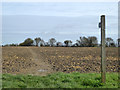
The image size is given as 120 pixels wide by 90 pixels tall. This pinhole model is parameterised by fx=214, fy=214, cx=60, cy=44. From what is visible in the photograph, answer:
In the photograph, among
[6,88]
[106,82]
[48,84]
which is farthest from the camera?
[106,82]

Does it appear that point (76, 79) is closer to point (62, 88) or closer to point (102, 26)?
point (62, 88)

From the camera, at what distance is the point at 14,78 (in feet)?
27.2

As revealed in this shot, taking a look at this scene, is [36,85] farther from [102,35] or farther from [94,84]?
[102,35]

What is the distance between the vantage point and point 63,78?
826 cm

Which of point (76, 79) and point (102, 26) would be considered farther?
point (76, 79)

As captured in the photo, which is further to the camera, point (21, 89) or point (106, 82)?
point (106, 82)

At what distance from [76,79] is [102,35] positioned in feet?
6.44

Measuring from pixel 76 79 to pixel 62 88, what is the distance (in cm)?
154

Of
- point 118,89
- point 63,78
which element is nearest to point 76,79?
point 63,78

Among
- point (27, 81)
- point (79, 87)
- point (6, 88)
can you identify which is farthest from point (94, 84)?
point (6, 88)

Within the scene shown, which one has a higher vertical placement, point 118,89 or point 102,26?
point 102,26

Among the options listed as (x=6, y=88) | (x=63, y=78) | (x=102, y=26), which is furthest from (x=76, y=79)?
(x=6, y=88)

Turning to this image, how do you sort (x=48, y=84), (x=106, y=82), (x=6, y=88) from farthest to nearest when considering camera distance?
(x=106, y=82) → (x=48, y=84) → (x=6, y=88)

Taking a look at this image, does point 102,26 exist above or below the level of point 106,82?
above
